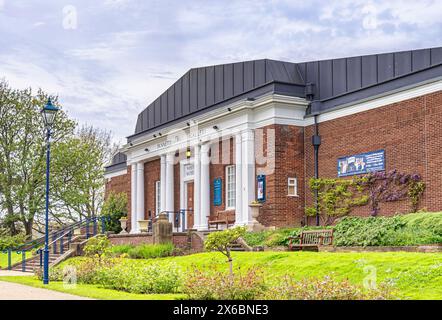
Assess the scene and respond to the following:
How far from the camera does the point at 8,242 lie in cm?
3600

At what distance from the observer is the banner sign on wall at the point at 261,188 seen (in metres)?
27.0

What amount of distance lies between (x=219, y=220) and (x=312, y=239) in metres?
8.96

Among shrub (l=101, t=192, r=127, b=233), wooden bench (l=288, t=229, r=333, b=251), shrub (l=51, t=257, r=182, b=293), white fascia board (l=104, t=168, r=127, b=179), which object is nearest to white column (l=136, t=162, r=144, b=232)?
shrub (l=101, t=192, r=127, b=233)

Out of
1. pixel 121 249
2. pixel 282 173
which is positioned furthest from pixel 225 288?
pixel 121 249

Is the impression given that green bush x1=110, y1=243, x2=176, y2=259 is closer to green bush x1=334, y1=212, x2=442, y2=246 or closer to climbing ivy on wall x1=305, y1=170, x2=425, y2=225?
climbing ivy on wall x1=305, y1=170, x2=425, y2=225

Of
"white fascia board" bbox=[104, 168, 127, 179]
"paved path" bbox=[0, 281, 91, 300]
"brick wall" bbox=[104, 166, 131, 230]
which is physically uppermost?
"white fascia board" bbox=[104, 168, 127, 179]

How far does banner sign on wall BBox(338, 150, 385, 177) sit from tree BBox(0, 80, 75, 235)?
21.9 metres

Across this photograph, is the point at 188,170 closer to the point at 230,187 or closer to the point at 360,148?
the point at 230,187

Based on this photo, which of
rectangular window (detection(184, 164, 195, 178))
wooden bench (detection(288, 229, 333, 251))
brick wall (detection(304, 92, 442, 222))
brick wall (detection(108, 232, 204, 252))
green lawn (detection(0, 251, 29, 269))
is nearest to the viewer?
wooden bench (detection(288, 229, 333, 251))

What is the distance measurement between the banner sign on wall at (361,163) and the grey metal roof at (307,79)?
212 cm

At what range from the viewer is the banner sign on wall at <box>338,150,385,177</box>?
2381cm

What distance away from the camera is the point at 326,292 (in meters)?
11.4

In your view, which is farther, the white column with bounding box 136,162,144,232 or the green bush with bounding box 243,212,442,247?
the white column with bounding box 136,162,144,232

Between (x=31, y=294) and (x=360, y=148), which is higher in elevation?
(x=360, y=148)
